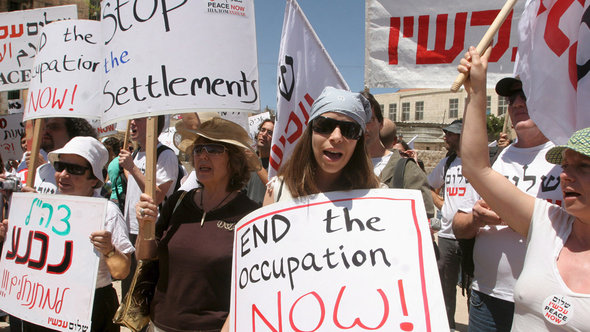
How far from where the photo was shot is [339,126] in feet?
6.05

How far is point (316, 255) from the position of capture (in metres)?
1.73

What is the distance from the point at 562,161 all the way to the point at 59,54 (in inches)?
121

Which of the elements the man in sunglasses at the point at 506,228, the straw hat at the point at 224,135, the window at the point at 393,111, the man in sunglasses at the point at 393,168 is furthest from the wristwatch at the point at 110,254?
the window at the point at 393,111

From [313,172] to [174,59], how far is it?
905 millimetres

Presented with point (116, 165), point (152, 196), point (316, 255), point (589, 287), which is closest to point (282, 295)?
point (316, 255)

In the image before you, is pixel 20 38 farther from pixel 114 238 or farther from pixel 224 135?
pixel 224 135

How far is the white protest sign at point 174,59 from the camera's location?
218 centimetres

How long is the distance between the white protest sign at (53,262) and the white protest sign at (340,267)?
0.98m

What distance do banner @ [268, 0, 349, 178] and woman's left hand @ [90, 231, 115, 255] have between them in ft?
3.26

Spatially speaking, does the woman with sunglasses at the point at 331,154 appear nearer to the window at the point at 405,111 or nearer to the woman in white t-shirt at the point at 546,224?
the woman in white t-shirt at the point at 546,224

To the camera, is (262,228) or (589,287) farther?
(262,228)

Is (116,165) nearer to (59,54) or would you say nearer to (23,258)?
(59,54)

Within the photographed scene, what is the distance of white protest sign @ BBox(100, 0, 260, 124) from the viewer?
85.9 inches

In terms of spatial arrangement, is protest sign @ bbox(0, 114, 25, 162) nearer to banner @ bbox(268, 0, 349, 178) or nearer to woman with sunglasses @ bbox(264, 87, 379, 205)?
banner @ bbox(268, 0, 349, 178)
